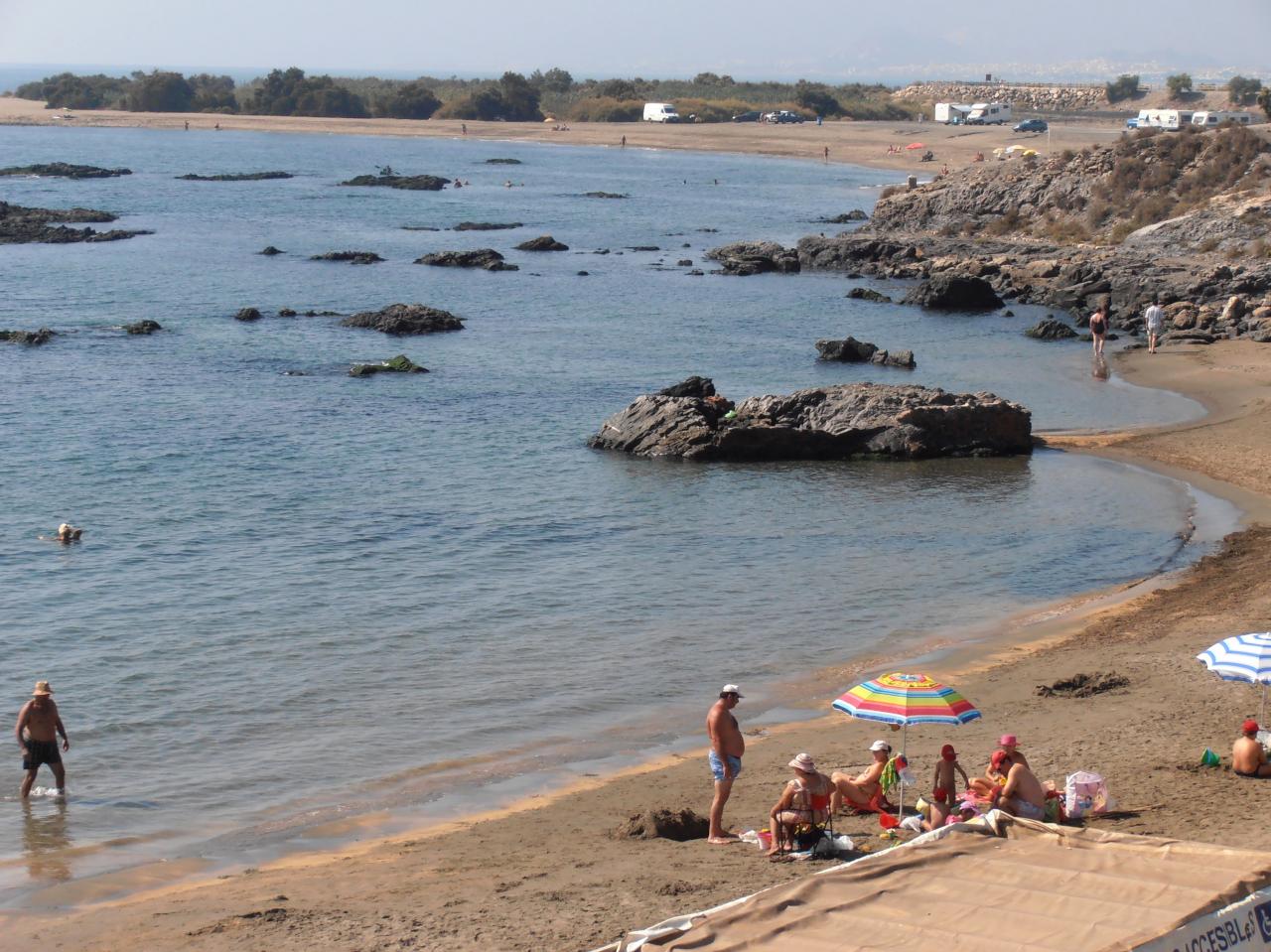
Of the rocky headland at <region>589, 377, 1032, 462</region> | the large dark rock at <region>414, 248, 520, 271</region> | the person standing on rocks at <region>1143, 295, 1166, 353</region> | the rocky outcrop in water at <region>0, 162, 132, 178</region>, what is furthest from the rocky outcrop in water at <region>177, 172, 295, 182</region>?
the rocky headland at <region>589, 377, 1032, 462</region>

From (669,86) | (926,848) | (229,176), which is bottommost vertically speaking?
(926,848)

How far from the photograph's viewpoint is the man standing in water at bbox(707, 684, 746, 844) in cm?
1356

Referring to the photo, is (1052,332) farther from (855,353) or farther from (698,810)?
(698,810)

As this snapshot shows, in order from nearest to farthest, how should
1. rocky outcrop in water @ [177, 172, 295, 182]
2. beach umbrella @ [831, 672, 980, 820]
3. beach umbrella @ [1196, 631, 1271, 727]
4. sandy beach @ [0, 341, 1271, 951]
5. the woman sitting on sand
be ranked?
sandy beach @ [0, 341, 1271, 951] → the woman sitting on sand → beach umbrella @ [831, 672, 980, 820] → beach umbrella @ [1196, 631, 1271, 727] → rocky outcrop in water @ [177, 172, 295, 182]

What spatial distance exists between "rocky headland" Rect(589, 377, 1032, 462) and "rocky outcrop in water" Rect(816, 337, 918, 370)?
10305 millimetres

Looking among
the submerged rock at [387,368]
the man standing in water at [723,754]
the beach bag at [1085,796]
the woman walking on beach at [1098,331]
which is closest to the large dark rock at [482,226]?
the submerged rock at [387,368]

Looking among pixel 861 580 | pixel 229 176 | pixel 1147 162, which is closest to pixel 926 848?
pixel 861 580

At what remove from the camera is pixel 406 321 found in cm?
4991

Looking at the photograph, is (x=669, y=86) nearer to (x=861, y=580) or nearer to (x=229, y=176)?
(x=229, y=176)

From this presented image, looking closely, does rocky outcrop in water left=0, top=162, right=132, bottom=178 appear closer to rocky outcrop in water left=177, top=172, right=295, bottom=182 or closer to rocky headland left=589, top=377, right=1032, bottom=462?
rocky outcrop in water left=177, top=172, right=295, bottom=182

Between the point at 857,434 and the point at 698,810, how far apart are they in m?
19.4

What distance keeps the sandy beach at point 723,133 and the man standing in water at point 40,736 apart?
9778 centimetres

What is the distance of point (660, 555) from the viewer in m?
26.1

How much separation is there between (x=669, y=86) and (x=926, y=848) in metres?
196
